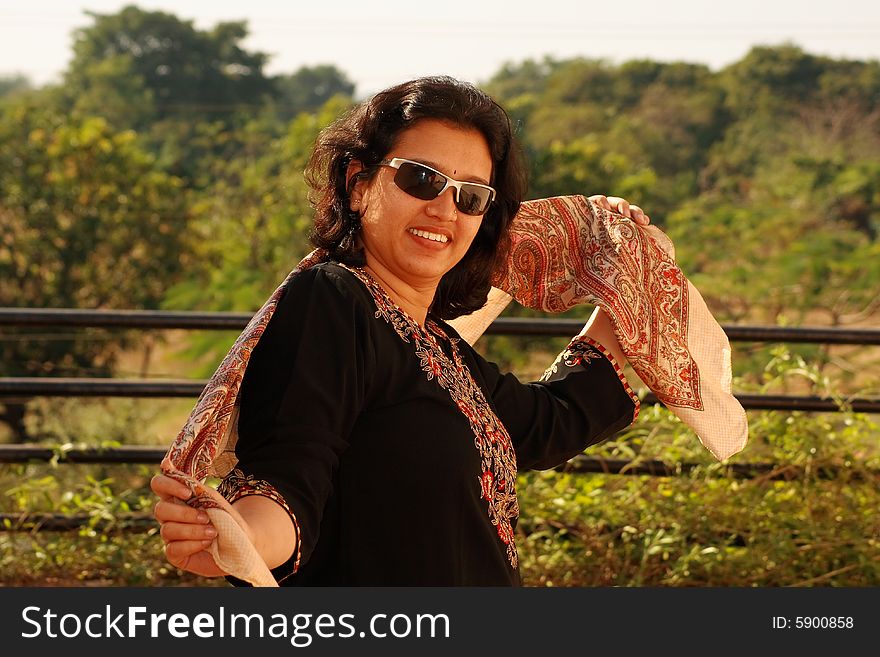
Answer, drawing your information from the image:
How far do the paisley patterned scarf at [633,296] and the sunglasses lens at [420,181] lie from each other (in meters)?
0.48

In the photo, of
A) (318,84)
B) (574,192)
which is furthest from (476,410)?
(318,84)

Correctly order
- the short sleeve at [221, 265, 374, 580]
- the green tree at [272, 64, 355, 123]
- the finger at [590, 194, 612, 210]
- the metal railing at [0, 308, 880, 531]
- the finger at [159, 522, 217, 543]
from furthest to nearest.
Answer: the green tree at [272, 64, 355, 123]
the metal railing at [0, 308, 880, 531]
the finger at [590, 194, 612, 210]
the short sleeve at [221, 265, 374, 580]
the finger at [159, 522, 217, 543]

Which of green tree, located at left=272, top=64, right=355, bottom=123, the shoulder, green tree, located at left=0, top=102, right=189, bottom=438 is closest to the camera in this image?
the shoulder

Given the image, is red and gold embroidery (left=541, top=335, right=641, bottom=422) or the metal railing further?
the metal railing

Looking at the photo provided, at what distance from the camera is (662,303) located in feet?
7.45

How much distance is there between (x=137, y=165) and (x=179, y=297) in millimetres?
2290

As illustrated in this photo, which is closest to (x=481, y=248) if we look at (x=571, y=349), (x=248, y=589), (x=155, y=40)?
(x=571, y=349)

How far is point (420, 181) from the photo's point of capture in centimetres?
177

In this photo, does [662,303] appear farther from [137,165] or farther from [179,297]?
[137,165]

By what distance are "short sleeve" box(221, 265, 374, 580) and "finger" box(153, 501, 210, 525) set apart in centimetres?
10

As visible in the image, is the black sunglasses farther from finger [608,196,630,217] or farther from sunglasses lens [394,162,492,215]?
finger [608,196,630,217]

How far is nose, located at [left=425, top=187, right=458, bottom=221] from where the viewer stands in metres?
1.78

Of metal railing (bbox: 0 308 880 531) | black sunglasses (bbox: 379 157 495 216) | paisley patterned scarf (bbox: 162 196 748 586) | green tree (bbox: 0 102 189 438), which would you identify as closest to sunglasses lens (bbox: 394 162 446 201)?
black sunglasses (bbox: 379 157 495 216)

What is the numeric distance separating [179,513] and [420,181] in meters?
0.65
